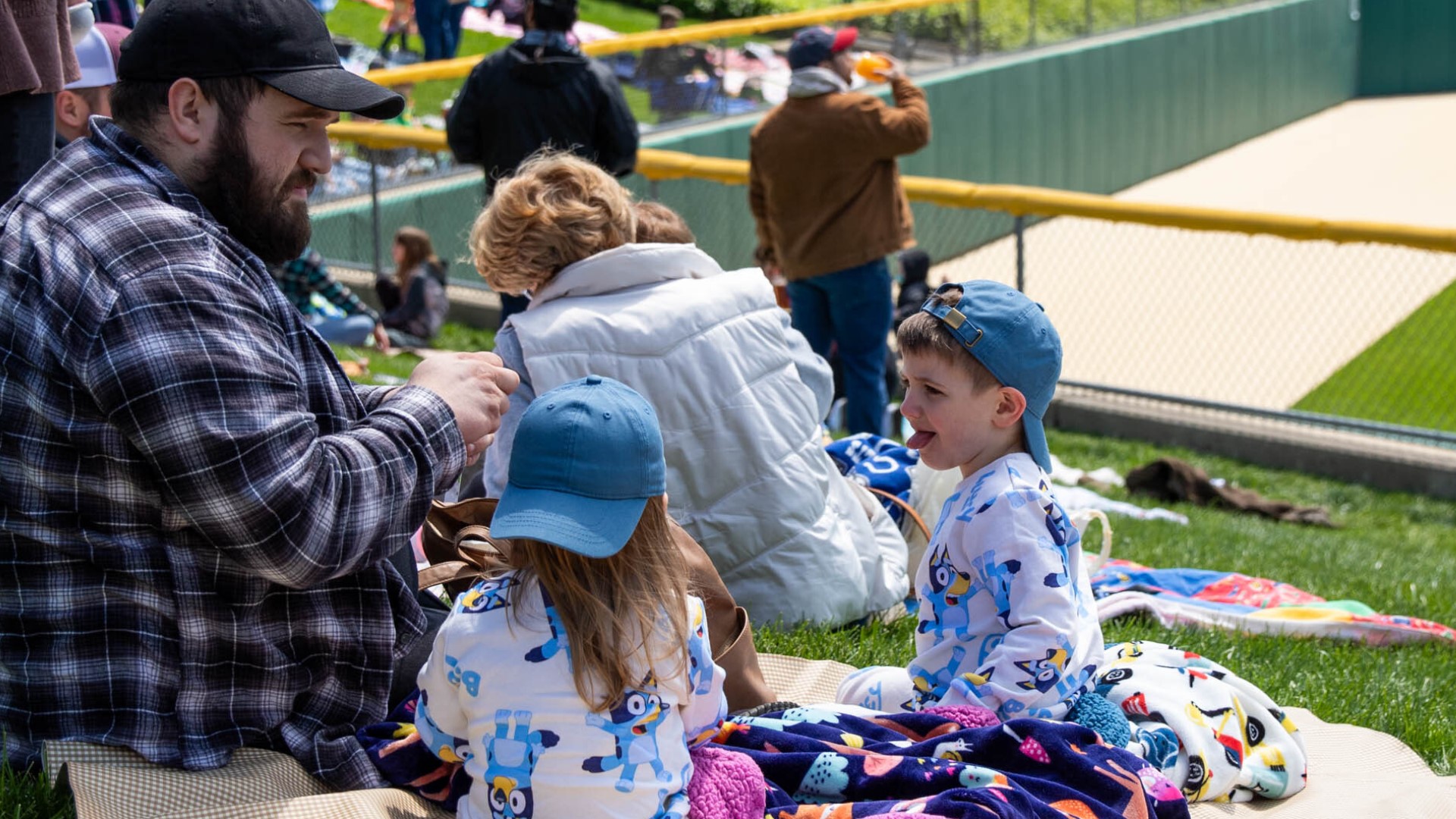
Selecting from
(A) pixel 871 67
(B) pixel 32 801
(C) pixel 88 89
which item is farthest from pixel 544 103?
(B) pixel 32 801

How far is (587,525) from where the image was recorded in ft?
8.19

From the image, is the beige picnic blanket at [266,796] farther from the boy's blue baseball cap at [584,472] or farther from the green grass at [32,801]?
the boy's blue baseball cap at [584,472]

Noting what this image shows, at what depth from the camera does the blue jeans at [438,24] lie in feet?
56.4

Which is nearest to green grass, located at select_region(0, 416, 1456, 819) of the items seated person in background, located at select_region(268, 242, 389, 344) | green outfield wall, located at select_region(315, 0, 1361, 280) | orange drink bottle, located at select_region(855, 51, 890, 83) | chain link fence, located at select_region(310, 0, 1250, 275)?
seated person in background, located at select_region(268, 242, 389, 344)

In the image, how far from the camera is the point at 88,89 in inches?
202

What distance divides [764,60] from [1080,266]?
16.2 feet

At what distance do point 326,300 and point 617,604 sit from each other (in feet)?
25.8

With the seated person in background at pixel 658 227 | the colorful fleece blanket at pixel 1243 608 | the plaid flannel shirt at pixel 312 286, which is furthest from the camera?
the plaid flannel shirt at pixel 312 286

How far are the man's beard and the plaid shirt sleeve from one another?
229mm

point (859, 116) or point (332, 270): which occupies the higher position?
point (859, 116)

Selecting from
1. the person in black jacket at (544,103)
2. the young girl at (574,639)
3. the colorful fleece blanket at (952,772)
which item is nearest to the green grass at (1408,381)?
the person in black jacket at (544,103)

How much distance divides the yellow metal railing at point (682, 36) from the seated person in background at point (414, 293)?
1171 millimetres

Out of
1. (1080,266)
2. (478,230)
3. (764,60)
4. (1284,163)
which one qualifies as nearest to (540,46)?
(478,230)

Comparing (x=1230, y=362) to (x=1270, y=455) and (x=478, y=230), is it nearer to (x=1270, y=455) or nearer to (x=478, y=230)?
(x=1270, y=455)
